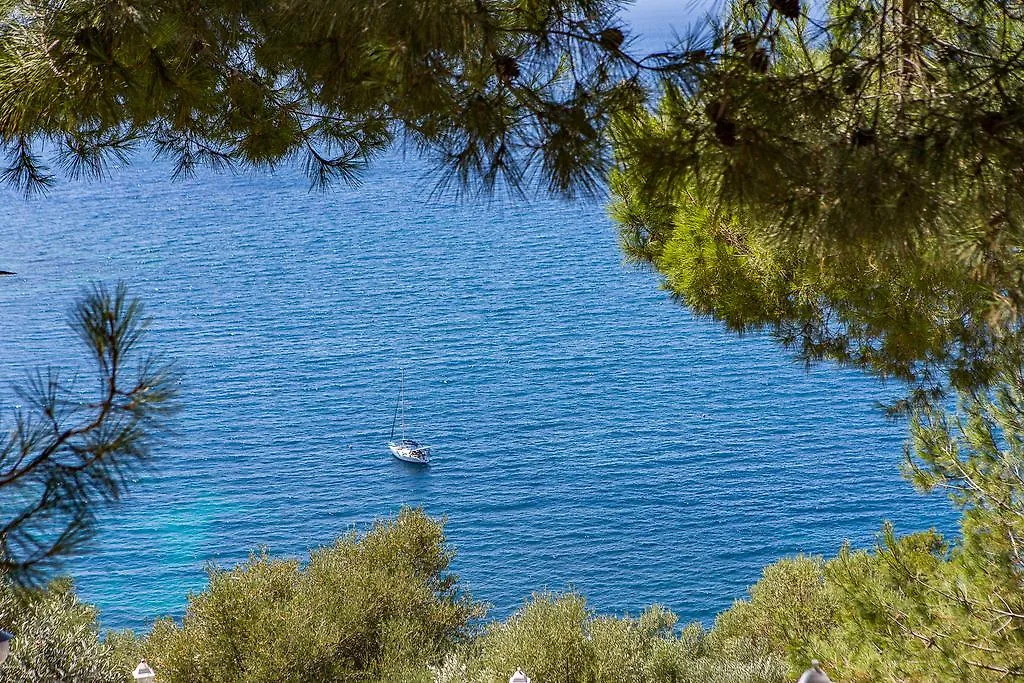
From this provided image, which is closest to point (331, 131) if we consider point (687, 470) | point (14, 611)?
point (14, 611)

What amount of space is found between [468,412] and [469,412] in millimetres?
33

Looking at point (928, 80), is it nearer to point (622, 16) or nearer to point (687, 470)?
point (622, 16)

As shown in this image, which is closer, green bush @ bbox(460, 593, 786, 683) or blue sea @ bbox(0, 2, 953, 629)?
green bush @ bbox(460, 593, 786, 683)

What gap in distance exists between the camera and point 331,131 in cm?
371

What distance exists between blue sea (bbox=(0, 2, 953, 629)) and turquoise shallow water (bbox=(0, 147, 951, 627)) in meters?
0.08

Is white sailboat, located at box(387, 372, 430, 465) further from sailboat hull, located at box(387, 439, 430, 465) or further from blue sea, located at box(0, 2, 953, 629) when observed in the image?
blue sea, located at box(0, 2, 953, 629)

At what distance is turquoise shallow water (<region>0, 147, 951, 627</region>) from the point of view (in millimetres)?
23141

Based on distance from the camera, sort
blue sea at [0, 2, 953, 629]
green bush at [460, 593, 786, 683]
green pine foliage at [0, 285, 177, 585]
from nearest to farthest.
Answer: green pine foliage at [0, 285, 177, 585] → green bush at [460, 593, 786, 683] → blue sea at [0, 2, 953, 629]

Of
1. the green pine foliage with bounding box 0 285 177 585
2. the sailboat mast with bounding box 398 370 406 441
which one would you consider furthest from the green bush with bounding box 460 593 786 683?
the sailboat mast with bounding box 398 370 406 441

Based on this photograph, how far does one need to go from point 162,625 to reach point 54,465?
10636 mm

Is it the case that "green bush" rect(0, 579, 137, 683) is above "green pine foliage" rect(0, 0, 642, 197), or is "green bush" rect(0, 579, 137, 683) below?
below

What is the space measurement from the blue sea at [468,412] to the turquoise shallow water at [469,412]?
8 cm

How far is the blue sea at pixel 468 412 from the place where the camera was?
908 inches

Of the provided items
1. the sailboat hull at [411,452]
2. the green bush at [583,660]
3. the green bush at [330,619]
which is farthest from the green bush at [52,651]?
the sailboat hull at [411,452]
